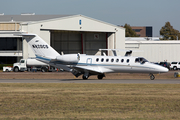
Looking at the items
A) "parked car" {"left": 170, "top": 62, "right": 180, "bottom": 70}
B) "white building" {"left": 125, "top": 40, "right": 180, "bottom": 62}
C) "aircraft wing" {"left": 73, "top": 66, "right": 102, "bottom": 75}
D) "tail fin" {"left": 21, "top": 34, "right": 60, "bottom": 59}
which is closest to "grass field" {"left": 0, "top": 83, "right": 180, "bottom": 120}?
"aircraft wing" {"left": 73, "top": 66, "right": 102, "bottom": 75}

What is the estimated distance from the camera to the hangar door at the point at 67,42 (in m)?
71.1

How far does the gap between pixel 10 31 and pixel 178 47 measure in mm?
37738

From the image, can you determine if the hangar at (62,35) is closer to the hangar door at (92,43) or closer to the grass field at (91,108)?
the hangar door at (92,43)

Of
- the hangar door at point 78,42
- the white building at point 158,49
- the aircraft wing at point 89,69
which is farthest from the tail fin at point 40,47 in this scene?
the hangar door at point 78,42

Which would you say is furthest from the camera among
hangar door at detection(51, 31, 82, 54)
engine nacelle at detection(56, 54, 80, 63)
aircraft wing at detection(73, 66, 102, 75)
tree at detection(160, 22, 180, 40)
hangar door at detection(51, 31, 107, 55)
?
tree at detection(160, 22, 180, 40)

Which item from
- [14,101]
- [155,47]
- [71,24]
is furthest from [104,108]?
[155,47]

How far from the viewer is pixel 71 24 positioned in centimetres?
5675

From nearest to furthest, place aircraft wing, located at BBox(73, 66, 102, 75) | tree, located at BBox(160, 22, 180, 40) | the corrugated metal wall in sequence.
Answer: aircraft wing, located at BBox(73, 66, 102, 75), the corrugated metal wall, tree, located at BBox(160, 22, 180, 40)

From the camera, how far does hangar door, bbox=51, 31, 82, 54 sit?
2800 inches

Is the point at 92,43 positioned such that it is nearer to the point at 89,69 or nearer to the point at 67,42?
the point at 67,42

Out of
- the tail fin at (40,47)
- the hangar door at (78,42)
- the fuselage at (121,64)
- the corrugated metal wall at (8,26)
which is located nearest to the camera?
the fuselage at (121,64)

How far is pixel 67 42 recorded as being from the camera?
235 feet

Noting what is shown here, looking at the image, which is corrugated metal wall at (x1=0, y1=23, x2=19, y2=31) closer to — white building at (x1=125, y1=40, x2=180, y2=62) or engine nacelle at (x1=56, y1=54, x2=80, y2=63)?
white building at (x1=125, y1=40, x2=180, y2=62)

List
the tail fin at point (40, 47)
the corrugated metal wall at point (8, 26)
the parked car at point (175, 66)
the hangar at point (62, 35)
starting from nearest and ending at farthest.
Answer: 1. the tail fin at point (40, 47)
2. the hangar at point (62, 35)
3. the corrugated metal wall at point (8, 26)
4. the parked car at point (175, 66)
